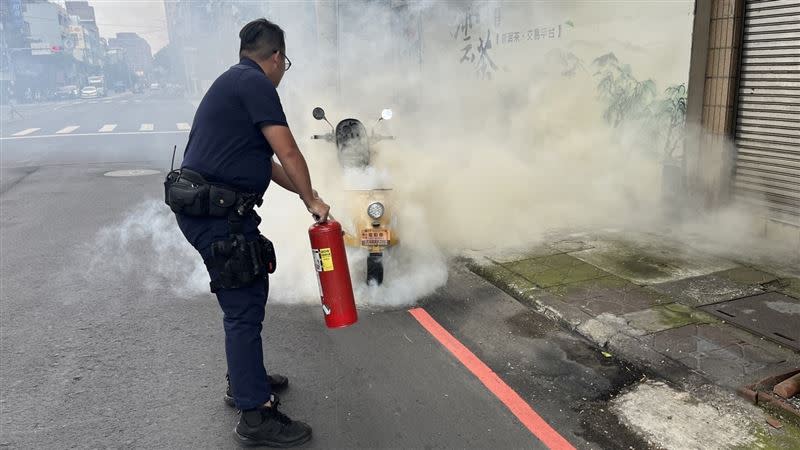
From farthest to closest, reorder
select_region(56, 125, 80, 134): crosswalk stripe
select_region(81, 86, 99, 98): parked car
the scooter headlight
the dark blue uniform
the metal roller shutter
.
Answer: select_region(81, 86, 99, 98): parked car
select_region(56, 125, 80, 134): crosswalk stripe
the metal roller shutter
the scooter headlight
the dark blue uniform

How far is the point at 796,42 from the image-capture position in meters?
5.43

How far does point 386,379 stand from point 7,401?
2135mm

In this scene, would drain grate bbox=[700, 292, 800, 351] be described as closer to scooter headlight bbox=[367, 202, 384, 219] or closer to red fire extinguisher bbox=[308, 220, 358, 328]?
scooter headlight bbox=[367, 202, 384, 219]

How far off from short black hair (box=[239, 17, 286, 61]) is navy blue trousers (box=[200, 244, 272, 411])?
889mm

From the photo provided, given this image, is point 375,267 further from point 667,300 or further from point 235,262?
point 667,300

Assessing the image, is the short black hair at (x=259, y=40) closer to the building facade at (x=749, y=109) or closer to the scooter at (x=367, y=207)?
the scooter at (x=367, y=207)

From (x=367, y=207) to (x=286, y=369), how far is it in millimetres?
1556

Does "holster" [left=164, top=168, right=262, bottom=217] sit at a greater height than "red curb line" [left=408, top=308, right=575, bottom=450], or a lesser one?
greater

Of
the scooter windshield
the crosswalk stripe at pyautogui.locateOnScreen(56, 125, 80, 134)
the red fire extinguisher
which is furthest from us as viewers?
the crosswalk stripe at pyautogui.locateOnScreen(56, 125, 80, 134)

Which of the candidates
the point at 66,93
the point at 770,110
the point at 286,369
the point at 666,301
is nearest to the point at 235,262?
the point at 286,369

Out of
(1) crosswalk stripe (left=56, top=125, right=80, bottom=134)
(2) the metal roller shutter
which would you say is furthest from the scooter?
(1) crosswalk stripe (left=56, top=125, right=80, bottom=134)

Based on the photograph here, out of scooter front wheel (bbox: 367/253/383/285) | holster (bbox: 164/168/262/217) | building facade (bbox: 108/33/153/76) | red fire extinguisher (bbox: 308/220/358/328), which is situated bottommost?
scooter front wheel (bbox: 367/253/383/285)

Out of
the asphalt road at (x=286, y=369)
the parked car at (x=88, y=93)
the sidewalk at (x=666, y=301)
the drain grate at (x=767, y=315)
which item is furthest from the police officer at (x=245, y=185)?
the parked car at (x=88, y=93)

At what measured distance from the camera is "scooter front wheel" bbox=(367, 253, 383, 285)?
15.3ft
